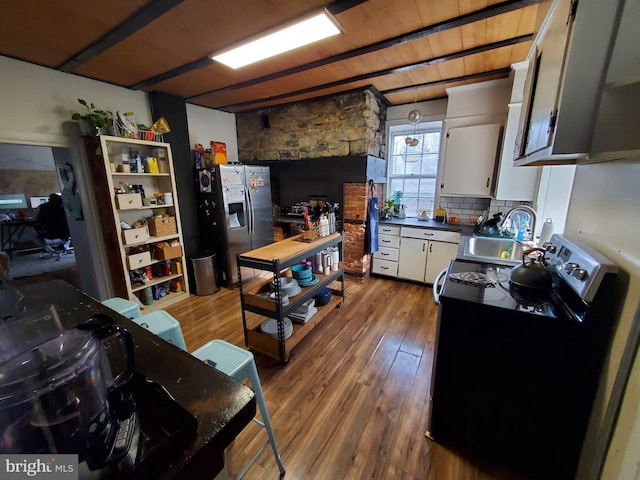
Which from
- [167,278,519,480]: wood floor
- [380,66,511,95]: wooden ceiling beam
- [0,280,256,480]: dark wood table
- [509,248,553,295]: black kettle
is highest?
[380,66,511,95]: wooden ceiling beam

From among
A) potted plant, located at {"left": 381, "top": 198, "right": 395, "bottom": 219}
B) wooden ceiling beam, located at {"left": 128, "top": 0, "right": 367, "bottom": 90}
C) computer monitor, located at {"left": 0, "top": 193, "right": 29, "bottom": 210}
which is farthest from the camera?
computer monitor, located at {"left": 0, "top": 193, "right": 29, "bottom": 210}

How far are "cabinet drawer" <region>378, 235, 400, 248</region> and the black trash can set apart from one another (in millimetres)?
2360

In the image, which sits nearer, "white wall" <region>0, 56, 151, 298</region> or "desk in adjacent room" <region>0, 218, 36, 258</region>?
"white wall" <region>0, 56, 151, 298</region>

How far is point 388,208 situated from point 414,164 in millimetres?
788

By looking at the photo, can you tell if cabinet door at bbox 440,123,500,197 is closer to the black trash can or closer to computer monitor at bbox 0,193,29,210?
the black trash can

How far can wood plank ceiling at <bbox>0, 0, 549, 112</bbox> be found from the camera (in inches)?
64.9

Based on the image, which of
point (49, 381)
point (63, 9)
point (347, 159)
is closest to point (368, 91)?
point (347, 159)

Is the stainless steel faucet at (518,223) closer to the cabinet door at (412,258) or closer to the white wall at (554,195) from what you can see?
the white wall at (554,195)

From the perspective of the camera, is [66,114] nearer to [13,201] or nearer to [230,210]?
[230,210]

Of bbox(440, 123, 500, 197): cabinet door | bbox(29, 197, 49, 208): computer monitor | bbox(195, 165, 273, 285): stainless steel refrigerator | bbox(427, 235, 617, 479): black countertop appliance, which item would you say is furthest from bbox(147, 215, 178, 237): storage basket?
bbox(29, 197, 49, 208): computer monitor

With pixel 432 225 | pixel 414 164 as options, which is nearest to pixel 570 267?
pixel 432 225

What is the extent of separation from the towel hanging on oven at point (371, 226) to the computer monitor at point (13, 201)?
7.09 m

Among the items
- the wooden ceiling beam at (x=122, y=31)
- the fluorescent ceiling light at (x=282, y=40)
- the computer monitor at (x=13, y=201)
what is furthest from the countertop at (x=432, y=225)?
the computer monitor at (x=13, y=201)

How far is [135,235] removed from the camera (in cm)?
280
